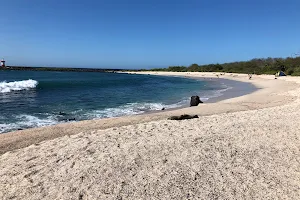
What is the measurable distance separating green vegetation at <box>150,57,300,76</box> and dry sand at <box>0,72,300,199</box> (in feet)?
145

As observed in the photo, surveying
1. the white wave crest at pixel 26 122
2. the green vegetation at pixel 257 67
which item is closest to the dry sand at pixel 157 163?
the white wave crest at pixel 26 122

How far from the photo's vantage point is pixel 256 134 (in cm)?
738

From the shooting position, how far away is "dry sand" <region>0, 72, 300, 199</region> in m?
4.31

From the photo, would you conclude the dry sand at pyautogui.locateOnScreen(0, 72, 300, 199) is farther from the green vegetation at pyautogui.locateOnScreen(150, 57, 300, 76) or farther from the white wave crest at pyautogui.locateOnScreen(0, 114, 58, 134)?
the green vegetation at pyautogui.locateOnScreen(150, 57, 300, 76)

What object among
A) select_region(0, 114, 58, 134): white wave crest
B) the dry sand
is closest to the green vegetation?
the dry sand

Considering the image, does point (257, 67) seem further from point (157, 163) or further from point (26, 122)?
point (157, 163)

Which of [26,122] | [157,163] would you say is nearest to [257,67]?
[26,122]

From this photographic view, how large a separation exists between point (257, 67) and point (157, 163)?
73883 millimetres

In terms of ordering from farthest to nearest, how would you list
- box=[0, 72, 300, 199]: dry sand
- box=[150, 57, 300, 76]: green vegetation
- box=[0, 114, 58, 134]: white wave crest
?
box=[150, 57, 300, 76]: green vegetation < box=[0, 114, 58, 134]: white wave crest < box=[0, 72, 300, 199]: dry sand

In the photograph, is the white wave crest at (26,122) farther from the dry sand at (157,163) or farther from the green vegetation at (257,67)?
the green vegetation at (257,67)

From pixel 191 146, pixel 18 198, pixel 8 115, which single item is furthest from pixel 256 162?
pixel 8 115

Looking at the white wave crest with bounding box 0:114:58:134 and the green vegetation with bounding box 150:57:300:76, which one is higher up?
the green vegetation with bounding box 150:57:300:76

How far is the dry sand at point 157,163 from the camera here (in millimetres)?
4309

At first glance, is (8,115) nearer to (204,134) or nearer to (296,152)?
(204,134)
